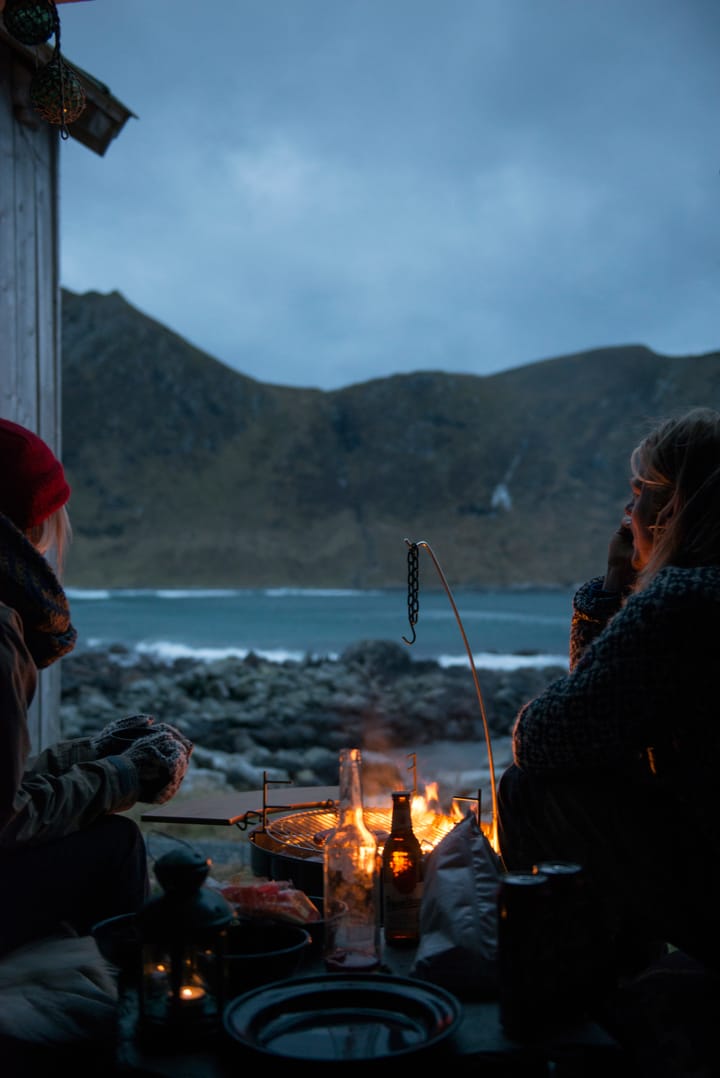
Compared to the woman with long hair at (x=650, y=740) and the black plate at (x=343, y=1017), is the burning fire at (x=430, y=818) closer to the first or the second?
the woman with long hair at (x=650, y=740)

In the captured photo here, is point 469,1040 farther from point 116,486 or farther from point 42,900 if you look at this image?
A: point 116,486

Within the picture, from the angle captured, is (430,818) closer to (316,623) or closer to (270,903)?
(270,903)

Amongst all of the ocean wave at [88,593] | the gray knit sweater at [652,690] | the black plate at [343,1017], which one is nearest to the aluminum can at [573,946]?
the black plate at [343,1017]

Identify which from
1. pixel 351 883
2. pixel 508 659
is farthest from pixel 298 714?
pixel 508 659

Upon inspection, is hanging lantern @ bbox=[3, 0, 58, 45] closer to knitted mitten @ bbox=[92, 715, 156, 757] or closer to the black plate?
knitted mitten @ bbox=[92, 715, 156, 757]

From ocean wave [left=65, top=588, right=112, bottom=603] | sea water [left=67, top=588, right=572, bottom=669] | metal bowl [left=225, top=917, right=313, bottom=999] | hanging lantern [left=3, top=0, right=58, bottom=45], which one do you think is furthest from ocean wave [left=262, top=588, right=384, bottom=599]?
metal bowl [left=225, top=917, right=313, bottom=999]

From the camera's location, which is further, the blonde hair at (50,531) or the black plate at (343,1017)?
the blonde hair at (50,531)

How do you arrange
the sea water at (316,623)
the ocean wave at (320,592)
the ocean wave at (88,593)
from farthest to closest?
the ocean wave at (320,592), the ocean wave at (88,593), the sea water at (316,623)

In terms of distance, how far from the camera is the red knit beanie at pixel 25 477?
1.95 meters

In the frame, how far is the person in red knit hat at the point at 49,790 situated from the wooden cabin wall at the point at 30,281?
2.48 meters

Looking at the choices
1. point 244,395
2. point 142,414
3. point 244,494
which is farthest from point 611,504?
point 142,414

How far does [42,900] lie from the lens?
190cm

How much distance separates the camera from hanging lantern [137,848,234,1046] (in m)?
1.46

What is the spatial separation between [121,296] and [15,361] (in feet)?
399
